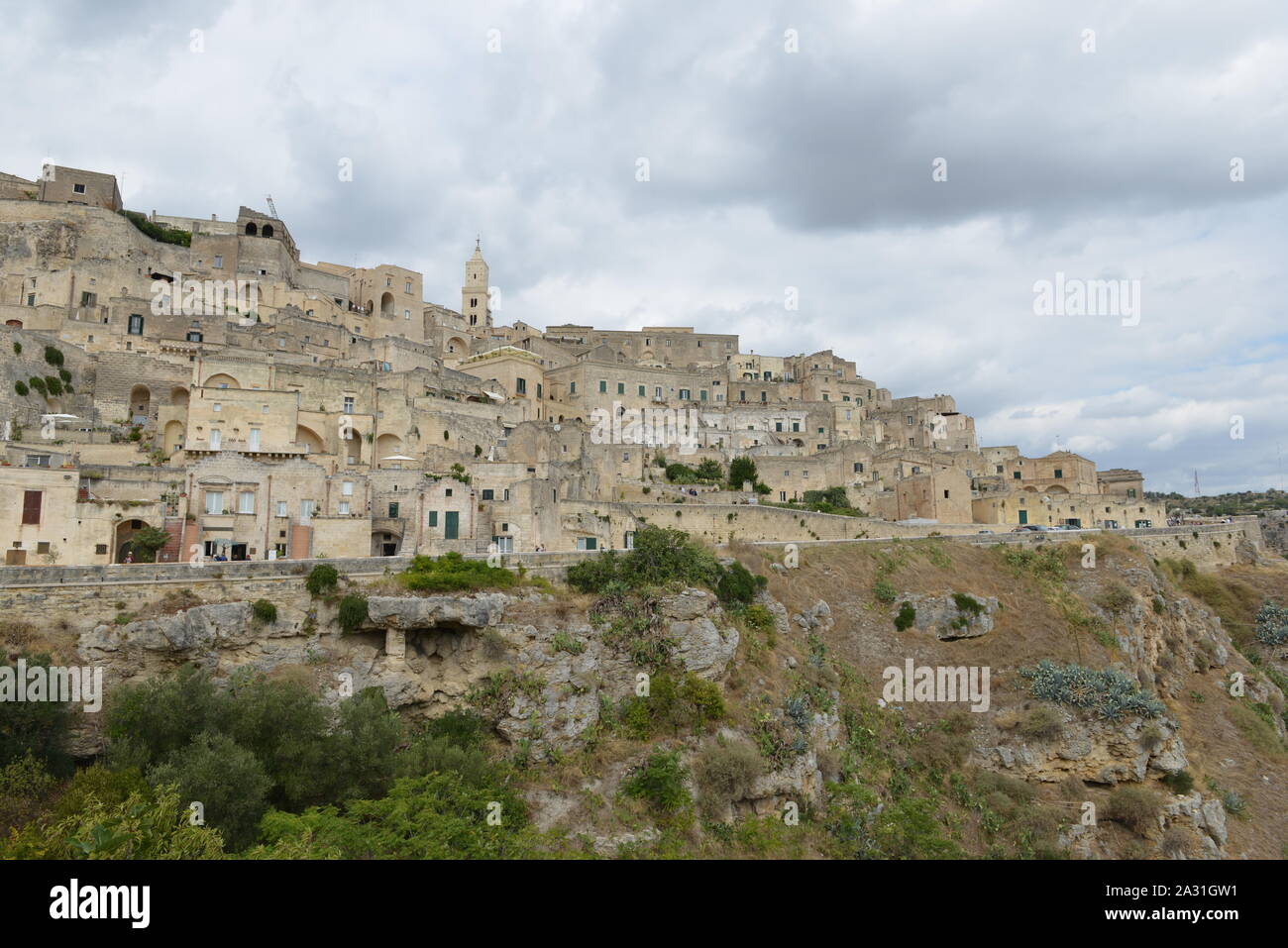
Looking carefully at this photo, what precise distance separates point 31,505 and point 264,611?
32.6 feet

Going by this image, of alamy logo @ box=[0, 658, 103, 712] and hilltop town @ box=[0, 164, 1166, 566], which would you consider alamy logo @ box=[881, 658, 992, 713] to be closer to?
hilltop town @ box=[0, 164, 1166, 566]

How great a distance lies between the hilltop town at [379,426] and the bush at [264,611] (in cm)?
592

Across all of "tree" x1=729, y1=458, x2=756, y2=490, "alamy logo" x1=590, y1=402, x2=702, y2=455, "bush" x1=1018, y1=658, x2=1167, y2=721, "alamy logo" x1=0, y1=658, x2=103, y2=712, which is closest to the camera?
"alamy logo" x1=0, y1=658, x2=103, y2=712

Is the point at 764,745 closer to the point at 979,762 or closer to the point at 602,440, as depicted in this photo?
the point at 979,762

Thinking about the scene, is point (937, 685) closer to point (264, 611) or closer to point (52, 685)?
point (264, 611)

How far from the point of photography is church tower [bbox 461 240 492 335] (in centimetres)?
7538

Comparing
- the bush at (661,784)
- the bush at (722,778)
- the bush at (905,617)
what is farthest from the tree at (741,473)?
the bush at (661,784)

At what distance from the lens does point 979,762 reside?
2897 centimetres

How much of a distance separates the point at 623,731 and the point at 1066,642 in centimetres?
2130

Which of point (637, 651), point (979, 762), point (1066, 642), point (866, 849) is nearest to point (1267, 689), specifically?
point (1066, 642)

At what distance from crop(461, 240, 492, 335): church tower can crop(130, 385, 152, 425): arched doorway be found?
114 ft

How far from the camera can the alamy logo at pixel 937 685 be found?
31.1m

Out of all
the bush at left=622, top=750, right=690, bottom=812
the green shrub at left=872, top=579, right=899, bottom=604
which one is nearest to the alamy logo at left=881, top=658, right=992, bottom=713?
the green shrub at left=872, top=579, right=899, bottom=604

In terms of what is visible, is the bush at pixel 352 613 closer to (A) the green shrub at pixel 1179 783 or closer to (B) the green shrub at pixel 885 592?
(B) the green shrub at pixel 885 592
